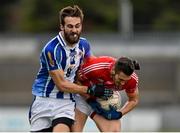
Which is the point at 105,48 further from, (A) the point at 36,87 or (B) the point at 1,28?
(A) the point at 36,87

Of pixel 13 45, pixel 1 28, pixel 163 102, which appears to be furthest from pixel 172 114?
pixel 1 28

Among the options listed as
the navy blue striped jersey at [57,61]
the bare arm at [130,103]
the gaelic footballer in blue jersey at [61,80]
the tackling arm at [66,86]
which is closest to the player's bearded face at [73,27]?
the gaelic footballer in blue jersey at [61,80]

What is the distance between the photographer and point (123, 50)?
3002cm

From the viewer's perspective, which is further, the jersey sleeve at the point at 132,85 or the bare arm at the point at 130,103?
the bare arm at the point at 130,103

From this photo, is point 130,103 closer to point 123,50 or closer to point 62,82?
point 62,82

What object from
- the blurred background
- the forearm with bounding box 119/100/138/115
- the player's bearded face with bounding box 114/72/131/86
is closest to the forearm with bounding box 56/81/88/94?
the player's bearded face with bounding box 114/72/131/86

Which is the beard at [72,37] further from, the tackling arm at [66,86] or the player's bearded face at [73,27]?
the tackling arm at [66,86]

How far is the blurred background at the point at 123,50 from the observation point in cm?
2283

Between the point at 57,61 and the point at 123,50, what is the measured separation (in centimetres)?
2070

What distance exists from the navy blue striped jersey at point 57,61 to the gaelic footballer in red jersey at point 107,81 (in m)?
0.16

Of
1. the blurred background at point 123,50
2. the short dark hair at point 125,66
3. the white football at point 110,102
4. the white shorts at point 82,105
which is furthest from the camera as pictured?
the blurred background at point 123,50

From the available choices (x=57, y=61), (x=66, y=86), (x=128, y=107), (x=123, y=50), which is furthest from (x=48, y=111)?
(x=123, y=50)

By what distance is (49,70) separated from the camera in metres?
9.41

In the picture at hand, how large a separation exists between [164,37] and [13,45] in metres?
5.72
